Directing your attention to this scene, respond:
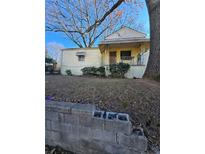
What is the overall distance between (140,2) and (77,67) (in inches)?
38.0

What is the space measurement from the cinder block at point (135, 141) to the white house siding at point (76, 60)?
750 millimetres

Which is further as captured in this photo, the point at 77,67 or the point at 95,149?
the point at 77,67

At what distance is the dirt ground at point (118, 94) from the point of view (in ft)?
3.34

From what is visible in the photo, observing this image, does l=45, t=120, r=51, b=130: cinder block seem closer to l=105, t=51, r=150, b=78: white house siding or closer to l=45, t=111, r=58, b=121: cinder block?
l=45, t=111, r=58, b=121: cinder block

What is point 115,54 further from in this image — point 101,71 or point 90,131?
point 90,131

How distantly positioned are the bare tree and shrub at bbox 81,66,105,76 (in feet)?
0.81

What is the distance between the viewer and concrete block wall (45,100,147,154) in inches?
33.3

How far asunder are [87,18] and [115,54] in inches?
20.2

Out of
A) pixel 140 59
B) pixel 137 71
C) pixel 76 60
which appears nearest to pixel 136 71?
pixel 137 71

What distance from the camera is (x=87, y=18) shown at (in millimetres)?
1387
